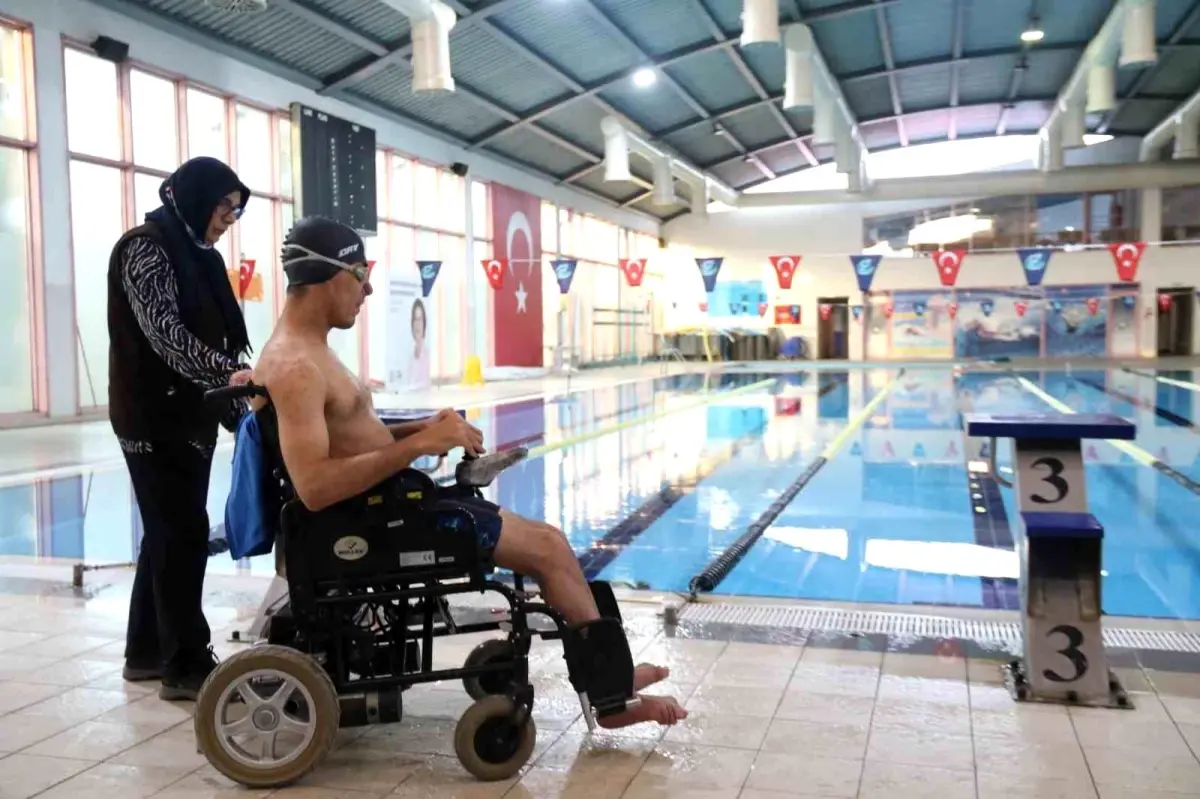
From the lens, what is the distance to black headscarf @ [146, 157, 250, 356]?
2891 mm

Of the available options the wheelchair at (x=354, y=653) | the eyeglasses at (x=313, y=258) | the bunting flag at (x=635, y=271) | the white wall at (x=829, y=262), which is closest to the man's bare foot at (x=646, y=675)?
the wheelchair at (x=354, y=653)

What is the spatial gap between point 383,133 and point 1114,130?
19.9 m

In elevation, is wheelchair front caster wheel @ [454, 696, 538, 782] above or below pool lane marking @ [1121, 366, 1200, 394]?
below

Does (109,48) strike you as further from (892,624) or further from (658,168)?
(658,168)

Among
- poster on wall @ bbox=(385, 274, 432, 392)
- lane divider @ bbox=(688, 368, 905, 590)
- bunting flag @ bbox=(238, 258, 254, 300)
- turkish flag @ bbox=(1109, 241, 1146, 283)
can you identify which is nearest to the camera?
lane divider @ bbox=(688, 368, 905, 590)

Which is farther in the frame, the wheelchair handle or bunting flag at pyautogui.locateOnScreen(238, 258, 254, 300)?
bunting flag at pyautogui.locateOnScreen(238, 258, 254, 300)

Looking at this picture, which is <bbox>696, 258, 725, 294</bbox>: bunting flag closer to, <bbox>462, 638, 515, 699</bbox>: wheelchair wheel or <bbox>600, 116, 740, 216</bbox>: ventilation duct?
<bbox>600, 116, 740, 216</bbox>: ventilation duct

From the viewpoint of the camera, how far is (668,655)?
3303mm

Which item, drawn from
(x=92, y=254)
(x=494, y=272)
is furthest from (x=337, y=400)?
(x=494, y=272)

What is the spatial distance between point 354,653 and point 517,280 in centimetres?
2146

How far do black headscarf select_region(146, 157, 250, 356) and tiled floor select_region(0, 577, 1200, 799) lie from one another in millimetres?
1175

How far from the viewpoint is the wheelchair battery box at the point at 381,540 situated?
229 cm

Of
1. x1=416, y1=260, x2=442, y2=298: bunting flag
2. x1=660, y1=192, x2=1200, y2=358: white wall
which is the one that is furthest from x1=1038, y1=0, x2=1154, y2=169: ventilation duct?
x1=416, y1=260, x2=442, y2=298: bunting flag

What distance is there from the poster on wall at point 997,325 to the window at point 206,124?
71.2 ft
